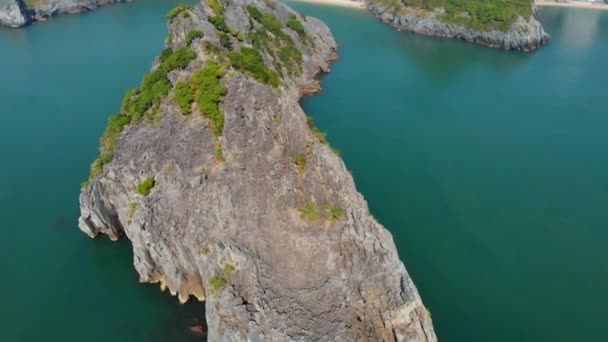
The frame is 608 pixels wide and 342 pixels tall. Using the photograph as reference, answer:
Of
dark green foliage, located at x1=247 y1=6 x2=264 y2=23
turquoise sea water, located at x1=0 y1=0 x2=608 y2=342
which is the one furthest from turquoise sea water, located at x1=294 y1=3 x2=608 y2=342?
dark green foliage, located at x1=247 y1=6 x2=264 y2=23

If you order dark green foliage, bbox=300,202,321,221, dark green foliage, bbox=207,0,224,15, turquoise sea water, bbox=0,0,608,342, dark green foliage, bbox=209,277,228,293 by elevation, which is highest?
dark green foliage, bbox=207,0,224,15

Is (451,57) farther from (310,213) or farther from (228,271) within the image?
(228,271)

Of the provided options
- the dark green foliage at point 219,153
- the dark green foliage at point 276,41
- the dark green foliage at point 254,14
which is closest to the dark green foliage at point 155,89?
the dark green foliage at point 219,153

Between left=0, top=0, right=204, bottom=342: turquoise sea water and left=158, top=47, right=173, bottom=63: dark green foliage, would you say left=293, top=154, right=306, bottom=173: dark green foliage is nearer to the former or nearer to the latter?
left=0, top=0, right=204, bottom=342: turquoise sea water

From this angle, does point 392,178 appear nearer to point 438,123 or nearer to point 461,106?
point 438,123

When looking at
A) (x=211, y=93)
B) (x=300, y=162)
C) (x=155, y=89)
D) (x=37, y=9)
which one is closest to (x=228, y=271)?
(x=300, y=162)
